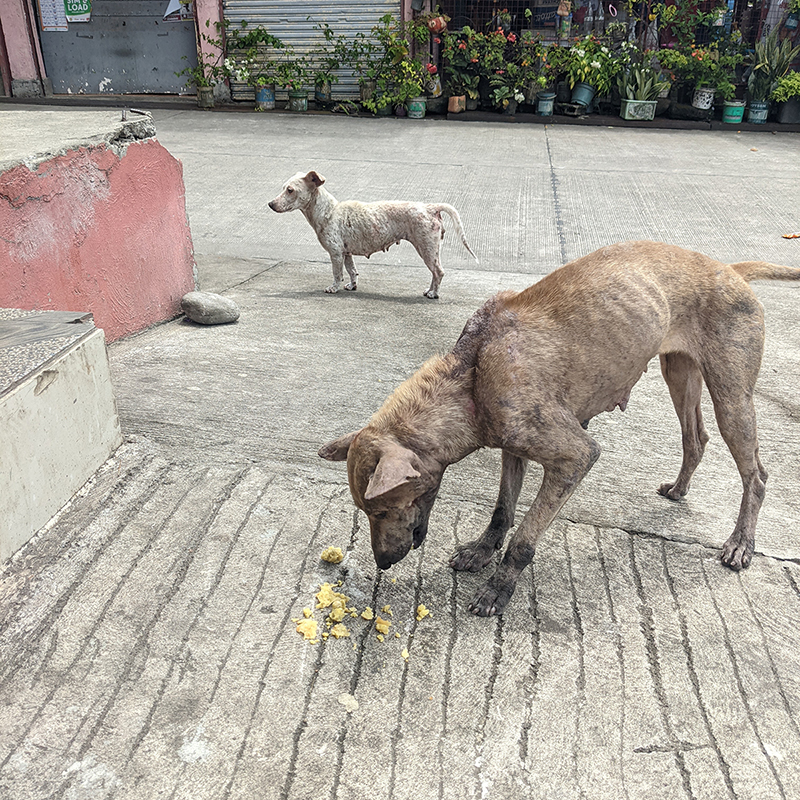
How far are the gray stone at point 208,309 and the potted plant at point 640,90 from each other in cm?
1108

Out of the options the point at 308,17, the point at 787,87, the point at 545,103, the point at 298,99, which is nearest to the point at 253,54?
the point at 298,99

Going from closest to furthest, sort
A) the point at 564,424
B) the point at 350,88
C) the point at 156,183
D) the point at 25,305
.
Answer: the point at 564,424
the point at 25,305
the point at 156,183
the point at 350,88

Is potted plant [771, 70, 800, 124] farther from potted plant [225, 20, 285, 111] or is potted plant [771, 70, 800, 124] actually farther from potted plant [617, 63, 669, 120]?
potted plant [225, 20, 285, 111]

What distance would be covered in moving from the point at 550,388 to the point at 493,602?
3.26 feet

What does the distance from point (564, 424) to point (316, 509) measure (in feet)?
4.67

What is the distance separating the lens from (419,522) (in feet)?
10.1

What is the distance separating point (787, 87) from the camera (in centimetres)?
1359

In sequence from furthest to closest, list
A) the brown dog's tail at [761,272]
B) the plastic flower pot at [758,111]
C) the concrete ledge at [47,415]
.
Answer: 1. the plastic flower pot at [758,111]
2. the brown dog's tail at [761,272]
3. the concrete ledge at [47,415]

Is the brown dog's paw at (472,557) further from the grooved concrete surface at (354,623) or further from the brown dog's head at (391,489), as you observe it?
the brown dog's head at (391,489)

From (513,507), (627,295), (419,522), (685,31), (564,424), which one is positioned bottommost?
(513,507)

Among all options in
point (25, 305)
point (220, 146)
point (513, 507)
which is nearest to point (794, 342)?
point (513, 507)

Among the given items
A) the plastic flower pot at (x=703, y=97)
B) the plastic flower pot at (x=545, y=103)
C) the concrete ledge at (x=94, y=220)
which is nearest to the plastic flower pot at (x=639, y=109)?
the plastic flower pot at (x=703, y=97)

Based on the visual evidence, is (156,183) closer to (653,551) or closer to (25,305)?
(25,305)

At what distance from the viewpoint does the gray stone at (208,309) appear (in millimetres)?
5949
